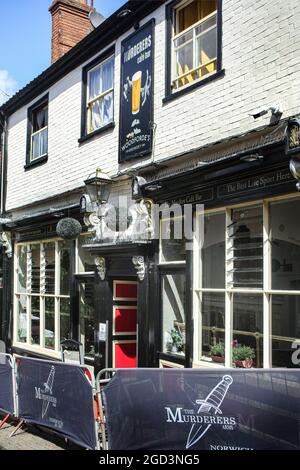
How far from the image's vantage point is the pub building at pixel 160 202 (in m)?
5.97

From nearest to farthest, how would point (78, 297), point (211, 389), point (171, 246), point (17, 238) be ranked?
point (211, 389) < point (171, 246) < point (78, 297) < point (17, 238)

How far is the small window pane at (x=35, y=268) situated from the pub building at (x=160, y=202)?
2.2 inches

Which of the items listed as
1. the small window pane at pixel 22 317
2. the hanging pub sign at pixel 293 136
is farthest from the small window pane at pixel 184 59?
the small window pane at pixel 22 317

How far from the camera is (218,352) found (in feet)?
21.8

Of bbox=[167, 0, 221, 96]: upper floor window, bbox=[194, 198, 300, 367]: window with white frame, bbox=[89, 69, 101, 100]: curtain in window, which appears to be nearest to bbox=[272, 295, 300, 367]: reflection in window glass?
bbox=[194, 198, 300, 367]: window with white frame

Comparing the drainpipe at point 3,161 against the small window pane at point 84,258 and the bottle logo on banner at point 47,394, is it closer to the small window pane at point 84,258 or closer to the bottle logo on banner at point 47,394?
the small window pane at point 84,258

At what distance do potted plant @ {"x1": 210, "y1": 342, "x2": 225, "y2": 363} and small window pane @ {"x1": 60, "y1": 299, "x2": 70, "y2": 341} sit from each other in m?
4.24

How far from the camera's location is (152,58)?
8.06m

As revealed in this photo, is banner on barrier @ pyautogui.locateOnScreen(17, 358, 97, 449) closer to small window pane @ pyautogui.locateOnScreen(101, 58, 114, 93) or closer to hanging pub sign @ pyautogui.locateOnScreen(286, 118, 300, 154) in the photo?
hanging pub sign @ pyautogui.locateOnScreen(286, 118, 300, 154)

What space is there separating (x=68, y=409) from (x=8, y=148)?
8.71m

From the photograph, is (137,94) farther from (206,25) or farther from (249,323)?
(249,323)

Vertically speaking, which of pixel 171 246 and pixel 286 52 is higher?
pixel 286 52

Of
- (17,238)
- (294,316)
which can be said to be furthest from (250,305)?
(17,238)

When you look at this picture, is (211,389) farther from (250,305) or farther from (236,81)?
(236,81)
